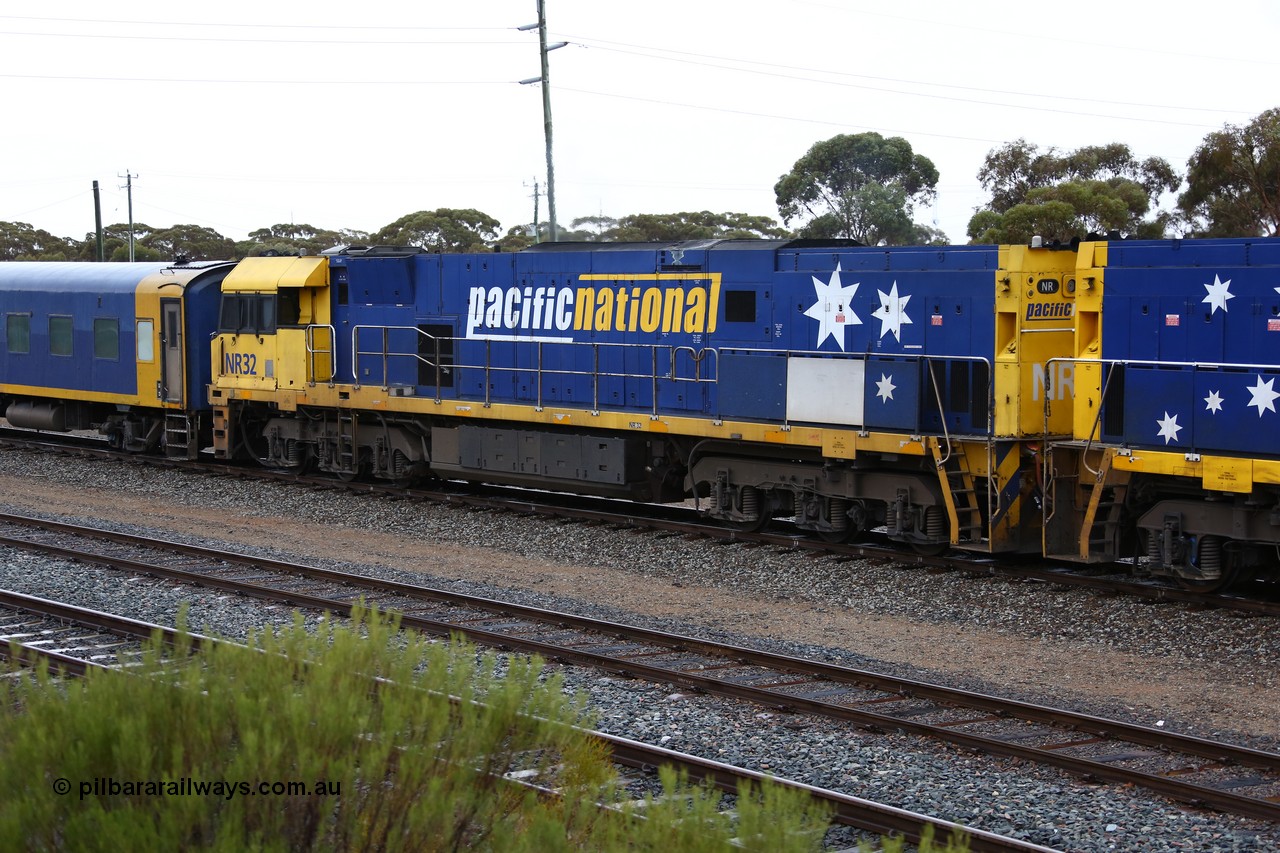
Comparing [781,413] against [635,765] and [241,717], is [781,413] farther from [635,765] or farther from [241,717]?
[241,717]

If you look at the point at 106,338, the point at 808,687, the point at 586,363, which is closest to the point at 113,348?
the point at 106,338

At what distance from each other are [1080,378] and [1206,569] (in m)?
2.09

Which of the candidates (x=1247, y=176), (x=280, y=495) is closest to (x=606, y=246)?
(x=280, y=495)

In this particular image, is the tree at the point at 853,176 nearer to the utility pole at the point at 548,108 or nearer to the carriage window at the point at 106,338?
the utility pole at the point at 548,108

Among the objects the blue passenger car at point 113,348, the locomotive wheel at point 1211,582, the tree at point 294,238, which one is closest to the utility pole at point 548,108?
the blue passenger car at point 113,348

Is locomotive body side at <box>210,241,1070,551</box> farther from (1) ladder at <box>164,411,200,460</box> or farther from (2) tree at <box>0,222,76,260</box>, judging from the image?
(2) tree at <box>0,222,76,260</box>

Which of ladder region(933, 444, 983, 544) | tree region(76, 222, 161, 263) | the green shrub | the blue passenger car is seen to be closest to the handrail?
ladder region(933, 444, 983, 544)

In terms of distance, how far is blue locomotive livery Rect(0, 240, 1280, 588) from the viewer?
39.0ft

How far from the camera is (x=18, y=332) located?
1011 inches

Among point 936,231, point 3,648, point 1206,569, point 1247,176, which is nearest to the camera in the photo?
point 3,648

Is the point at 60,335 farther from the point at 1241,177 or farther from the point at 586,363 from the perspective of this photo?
the point at 1241,177

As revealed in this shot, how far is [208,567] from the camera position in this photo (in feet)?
44.8

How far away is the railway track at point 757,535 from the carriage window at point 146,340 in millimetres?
1710

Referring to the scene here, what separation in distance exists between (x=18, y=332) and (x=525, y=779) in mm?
22246
